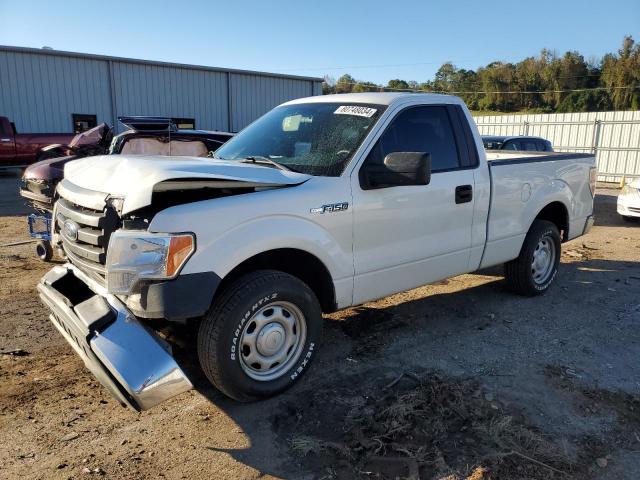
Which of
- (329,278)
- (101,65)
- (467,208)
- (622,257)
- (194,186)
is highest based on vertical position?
(101,65)

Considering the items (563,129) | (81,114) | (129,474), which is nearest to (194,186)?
(129,474)

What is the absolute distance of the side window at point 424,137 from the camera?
13.3 feet

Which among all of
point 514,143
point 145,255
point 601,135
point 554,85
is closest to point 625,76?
point 554,85

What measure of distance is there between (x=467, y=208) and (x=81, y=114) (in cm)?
2003

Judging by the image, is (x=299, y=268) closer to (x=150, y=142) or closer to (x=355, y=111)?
(x=355, y=111)

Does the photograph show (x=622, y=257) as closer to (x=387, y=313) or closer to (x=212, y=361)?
(x=387, y=313)

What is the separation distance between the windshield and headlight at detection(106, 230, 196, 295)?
4.10 feet

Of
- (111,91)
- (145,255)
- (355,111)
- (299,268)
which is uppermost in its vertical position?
(111,91)

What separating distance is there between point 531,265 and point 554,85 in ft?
186

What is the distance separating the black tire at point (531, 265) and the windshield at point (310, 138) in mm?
2548

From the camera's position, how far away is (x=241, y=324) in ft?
10.4

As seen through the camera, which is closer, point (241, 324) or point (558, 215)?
point (241, 324)

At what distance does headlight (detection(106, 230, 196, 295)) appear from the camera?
2.86 meters

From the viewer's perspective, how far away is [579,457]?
116 inches
